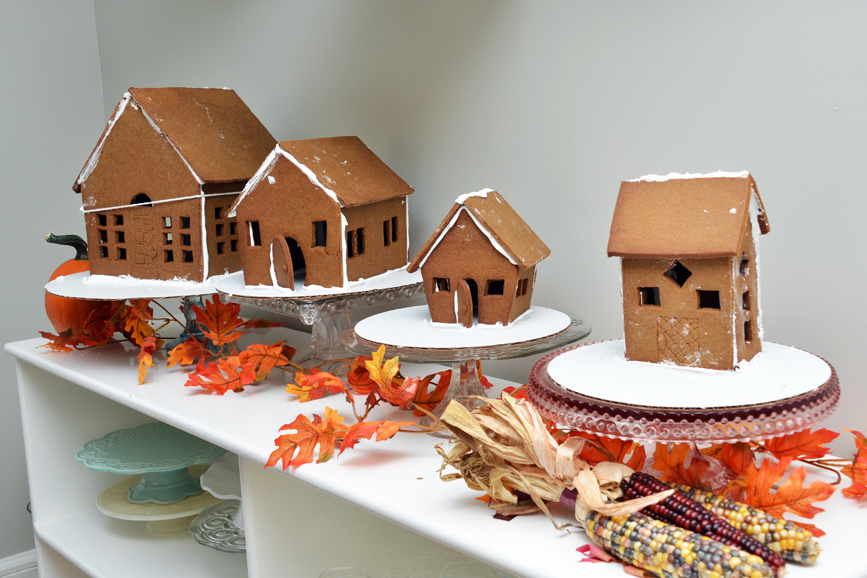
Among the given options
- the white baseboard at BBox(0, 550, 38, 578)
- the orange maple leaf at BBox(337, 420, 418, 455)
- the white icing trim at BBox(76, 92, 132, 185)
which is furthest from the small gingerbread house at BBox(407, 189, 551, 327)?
the white baseboard at BBox(0, 550, 38, 578)

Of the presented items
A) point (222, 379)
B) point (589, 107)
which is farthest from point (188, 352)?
point (589, 107)

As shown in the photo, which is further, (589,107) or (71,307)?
(71,307)

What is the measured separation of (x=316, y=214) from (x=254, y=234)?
0.44 ft

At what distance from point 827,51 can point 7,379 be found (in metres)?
2.06

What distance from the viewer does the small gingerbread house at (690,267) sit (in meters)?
0.66

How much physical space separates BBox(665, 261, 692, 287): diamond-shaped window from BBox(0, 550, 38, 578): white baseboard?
2049mm

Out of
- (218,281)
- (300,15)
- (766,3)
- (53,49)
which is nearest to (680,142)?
(766,3)

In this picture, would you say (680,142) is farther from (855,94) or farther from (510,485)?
(510,485)

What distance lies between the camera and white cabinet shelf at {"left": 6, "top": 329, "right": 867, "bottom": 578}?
63 cm

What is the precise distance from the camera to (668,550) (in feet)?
1.72

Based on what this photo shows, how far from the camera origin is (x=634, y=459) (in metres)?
0.68

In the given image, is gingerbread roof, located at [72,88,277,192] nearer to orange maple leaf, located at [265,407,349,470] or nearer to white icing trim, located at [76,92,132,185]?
white icing trim, located at [76,92,132,185]

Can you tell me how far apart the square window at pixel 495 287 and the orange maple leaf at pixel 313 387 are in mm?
239

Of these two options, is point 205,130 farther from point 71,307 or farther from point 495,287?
point 495,287
